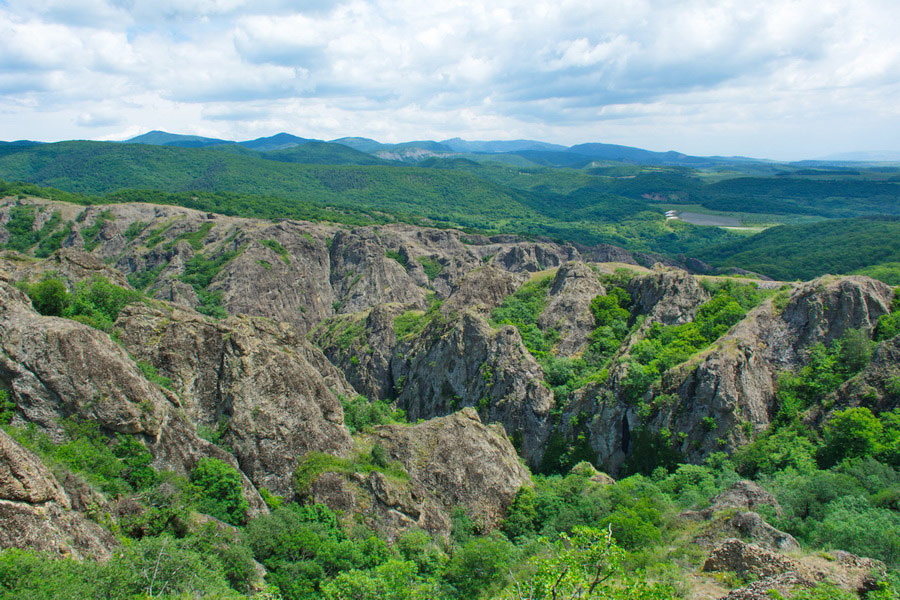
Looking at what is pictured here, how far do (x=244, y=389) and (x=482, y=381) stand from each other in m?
28.2

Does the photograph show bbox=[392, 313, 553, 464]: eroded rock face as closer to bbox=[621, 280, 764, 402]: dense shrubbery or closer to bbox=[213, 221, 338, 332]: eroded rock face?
bbox=[621, 280, 764, 402]: dense shrubbery

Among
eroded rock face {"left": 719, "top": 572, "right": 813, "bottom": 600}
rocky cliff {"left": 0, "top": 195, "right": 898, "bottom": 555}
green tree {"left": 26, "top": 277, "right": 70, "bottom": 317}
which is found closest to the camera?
eroded rock face {"left": 719, "top": 572, "right": 813, "bottom": 600}

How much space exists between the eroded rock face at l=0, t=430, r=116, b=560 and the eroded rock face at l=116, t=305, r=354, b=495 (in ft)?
47.0

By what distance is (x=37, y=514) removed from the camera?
1988 cm

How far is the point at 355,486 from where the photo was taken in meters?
35.6

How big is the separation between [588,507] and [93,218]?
498ft

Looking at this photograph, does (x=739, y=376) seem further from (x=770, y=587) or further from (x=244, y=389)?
(x=244, y=389)

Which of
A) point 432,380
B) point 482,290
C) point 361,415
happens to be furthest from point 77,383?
point 482,290

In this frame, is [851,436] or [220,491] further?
[851,436]

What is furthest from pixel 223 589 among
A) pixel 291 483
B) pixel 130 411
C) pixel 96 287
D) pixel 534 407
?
pixel 534 407

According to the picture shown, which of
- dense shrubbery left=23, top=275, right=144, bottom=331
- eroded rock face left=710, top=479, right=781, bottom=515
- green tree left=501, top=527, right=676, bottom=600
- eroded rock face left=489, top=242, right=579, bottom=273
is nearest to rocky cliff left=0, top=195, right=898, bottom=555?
dense shrubbery left=23, top=275, right=144, bottom=331

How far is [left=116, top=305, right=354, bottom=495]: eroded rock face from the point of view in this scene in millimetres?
36312

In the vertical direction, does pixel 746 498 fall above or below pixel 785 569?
below

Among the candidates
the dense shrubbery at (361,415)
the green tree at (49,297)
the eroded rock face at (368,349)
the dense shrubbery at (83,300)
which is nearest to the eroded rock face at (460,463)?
the dense shrubbery at (361,415)
